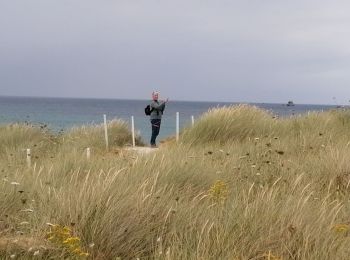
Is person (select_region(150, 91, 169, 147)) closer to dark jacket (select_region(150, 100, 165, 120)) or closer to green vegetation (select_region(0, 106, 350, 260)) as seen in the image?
dark jacket (select_region(150, 100, 165, 120))

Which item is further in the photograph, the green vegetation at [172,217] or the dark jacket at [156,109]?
the dark jacket at [156,109]

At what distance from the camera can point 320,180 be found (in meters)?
7.34

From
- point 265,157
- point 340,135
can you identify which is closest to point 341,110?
point 340,135

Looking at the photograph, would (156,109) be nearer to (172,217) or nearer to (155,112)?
(155,112)

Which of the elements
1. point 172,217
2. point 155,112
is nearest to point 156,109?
point 155,112

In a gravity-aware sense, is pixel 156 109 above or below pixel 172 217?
above

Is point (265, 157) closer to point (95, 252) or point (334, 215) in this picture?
point (334, 215)

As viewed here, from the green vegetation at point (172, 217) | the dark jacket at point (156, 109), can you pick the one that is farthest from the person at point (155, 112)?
the green vegetation at point (172, 217)

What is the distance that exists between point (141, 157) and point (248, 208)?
3653 millimetres

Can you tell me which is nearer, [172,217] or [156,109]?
[172,217]

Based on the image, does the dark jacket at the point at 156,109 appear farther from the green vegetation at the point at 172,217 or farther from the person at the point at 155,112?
the green vegetation at the point at 172,217

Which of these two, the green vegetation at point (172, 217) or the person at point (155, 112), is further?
the person at point (155, 112)

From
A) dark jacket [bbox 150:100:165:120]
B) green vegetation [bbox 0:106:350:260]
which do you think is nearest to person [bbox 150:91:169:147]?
dark jacket [bbox 150:100:165:120]

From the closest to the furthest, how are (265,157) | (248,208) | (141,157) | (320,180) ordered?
1. (248,208)
2. (320,180)
3. (141,157)
4. (265,157)
